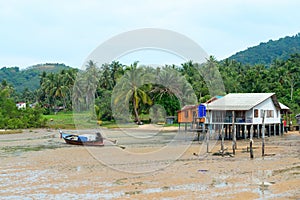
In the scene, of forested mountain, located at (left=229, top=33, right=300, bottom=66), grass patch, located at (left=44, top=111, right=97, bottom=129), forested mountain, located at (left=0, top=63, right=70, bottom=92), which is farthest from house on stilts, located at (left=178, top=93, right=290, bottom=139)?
forested mountain, located at (left=0, top=63, right=70, bottom=92)

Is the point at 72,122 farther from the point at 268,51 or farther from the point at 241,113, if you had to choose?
the point at 268,51

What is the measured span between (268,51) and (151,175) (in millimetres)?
120126

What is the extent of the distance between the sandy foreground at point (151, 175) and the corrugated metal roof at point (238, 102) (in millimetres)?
7971

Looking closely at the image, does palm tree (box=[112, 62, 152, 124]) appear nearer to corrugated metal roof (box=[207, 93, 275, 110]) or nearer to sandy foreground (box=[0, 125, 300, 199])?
corrugated metal roof (box=[207, 93, 275, 110])

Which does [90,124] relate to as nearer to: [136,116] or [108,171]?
[136,116]

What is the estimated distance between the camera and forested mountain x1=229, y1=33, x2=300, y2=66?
4792 inches

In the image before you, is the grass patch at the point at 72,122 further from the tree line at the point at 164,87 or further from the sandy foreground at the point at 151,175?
the sandy foreground at the point at 151,175

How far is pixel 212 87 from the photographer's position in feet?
186

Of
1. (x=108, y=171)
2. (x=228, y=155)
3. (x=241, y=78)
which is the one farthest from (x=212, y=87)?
(x=108, y=171)

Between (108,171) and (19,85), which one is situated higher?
(19,85)

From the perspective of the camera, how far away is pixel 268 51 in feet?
427

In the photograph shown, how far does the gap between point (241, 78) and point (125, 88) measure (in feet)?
62.8

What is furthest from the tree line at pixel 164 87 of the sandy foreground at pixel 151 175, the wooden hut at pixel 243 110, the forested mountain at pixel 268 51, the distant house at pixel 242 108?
the forested mountain at pixel 268 51

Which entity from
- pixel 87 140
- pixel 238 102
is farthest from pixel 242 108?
pixel 87 140
